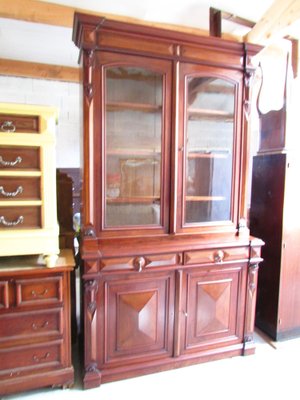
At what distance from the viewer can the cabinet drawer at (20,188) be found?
64.9 inches

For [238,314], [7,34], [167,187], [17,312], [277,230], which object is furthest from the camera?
[7,34]

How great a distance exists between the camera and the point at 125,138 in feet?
6.24

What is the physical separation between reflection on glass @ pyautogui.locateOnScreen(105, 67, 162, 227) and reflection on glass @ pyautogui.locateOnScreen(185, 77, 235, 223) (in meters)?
0.23

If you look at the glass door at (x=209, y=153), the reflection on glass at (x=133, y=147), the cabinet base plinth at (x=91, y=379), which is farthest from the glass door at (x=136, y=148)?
the cabinet base plinth at (x=91, y=379)

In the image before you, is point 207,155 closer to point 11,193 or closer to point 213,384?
point 11,193

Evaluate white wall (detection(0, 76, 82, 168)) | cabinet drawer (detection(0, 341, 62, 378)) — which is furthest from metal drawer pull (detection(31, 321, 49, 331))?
white wall (detection(0, 76, 82, 168))

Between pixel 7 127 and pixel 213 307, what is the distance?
5.84 ft

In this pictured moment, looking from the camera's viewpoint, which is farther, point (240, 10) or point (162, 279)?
point (240, 10)

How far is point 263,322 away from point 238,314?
54cm

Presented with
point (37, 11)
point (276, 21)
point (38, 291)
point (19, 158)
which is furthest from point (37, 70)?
point (38, 291)

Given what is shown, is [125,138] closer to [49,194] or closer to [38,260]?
[49,194]

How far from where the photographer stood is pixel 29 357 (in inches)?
68.8

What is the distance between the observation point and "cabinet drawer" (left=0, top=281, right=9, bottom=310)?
1646mm

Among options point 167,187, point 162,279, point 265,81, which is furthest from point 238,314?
point 265,81
